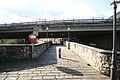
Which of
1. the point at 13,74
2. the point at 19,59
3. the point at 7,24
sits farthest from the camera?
the point at 7,24

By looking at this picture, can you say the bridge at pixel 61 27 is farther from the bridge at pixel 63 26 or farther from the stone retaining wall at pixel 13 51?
the stone retaining wall at pixel 13 51

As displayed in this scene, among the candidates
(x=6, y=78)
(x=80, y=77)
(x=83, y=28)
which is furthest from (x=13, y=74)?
(x=83, y=28)

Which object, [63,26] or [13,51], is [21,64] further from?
[63,26]

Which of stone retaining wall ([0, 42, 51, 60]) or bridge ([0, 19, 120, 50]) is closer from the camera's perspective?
stone retaining wall ([0, 42, 51, 60])

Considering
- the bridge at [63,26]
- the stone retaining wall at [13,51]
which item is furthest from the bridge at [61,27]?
the stone retaining wall at [13,51]

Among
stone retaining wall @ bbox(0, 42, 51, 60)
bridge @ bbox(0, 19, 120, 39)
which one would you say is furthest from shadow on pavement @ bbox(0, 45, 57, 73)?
bridge @ bbox(0, 19, 120, 39)

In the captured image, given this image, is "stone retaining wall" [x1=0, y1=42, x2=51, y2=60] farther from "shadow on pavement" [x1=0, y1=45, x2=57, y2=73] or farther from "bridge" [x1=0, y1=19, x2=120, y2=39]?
"bridge" [x1=0, y1=19, x2=120, y2=39]

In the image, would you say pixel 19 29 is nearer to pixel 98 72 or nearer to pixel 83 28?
pixel 83 28

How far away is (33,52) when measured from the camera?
1232 cm

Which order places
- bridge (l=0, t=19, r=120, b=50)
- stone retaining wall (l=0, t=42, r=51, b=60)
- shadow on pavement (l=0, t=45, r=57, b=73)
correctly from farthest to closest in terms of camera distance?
bridge (l=0, t=19, r=120, b=50) → stone retaining wall (l=0, t=42, r=51, b=60) → shadow on pavement (l=0, t=45, r=57, b=73)

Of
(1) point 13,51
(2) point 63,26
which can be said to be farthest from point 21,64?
(2) point 63,26

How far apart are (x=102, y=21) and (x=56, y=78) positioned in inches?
1503

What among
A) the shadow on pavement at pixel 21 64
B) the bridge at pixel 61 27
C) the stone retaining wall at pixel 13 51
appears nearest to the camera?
the shadow on pavement at pixel 21 64

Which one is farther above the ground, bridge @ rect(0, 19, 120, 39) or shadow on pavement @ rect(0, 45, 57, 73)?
bridge @ rect(0, 19, 120, 39)
